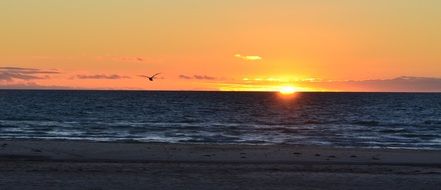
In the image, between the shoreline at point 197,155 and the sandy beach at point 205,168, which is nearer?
the sandy beach at point 205,168

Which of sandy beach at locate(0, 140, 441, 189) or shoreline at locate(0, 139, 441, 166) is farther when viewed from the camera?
shoreline at locate(0, 139, 441, 166)

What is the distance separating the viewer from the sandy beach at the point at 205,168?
15.5 meters

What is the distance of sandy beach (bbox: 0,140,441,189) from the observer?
15.5 meters

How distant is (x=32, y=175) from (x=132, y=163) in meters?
4.41

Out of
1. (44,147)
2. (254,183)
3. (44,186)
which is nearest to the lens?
(44,186)

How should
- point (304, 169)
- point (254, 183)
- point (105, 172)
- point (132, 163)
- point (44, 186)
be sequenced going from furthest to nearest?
point (132, 163)
point (304, 169)
point (105, 172)
point (254, 183)
point (44, 186)

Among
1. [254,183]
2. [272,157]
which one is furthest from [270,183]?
[272,157]

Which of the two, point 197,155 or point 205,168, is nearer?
point 205,168

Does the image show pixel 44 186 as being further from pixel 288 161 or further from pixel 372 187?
pixel 288 161

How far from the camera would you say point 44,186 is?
1473 centimetres

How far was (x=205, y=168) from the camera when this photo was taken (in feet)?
62.6

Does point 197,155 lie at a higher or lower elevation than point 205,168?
lower

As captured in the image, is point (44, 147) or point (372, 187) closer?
point (372, 187)

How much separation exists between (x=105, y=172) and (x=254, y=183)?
4173mm
